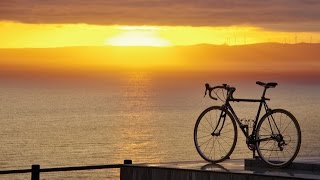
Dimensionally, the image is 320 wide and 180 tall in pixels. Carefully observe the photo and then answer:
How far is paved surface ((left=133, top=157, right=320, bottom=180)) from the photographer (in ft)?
41.0

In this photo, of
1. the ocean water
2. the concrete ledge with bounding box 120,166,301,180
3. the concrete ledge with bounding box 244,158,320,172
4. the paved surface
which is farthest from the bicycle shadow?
the ocean water

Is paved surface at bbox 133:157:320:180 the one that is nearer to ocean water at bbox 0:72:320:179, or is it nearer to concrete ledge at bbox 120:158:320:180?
concrete ledge at bbox 120:158:320:180

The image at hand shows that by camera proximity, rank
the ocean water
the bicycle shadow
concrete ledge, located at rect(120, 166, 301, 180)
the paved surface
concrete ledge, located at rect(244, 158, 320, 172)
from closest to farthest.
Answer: the paved surface → concrete ledge, located at rect(120, 166, 301, 180) → concrete ledge, located at rect(244, 158, 320, 172) → the bicycle shadow → the ocean water

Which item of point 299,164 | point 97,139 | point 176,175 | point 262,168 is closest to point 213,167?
point 176,175

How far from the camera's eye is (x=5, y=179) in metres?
81.1

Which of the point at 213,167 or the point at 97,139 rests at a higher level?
the point at 97,139

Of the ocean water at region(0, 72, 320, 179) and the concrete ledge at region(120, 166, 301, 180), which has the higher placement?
the ocean water at region(0, 72, 320, 179)

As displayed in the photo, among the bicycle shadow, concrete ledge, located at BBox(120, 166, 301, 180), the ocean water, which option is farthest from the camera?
the ocean water

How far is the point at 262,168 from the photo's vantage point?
43.9 feet

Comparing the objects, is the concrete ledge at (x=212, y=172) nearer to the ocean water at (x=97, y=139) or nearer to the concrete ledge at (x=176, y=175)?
the concrete ledge at (x=176, y=175)

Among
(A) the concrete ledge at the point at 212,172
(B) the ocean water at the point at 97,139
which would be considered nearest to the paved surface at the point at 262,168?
(A) the concrete ledge at the point at 212,172

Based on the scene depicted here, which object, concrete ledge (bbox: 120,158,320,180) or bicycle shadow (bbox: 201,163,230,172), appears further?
bicycle shadow (bbox: 201,163,230,172)

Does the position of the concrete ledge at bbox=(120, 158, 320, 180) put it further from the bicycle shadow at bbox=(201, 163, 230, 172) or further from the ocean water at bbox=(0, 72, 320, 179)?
the ocean water at bbox=(0, 72, 320, 179)

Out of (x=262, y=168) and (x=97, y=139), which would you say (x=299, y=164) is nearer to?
(x=262, y=168)
